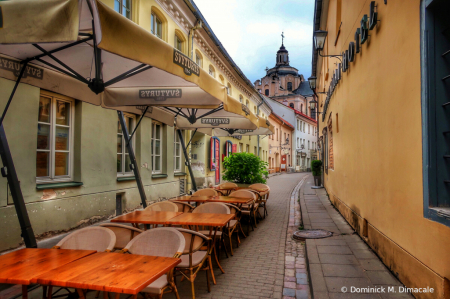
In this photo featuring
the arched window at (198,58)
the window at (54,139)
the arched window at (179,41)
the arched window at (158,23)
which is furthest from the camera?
the arched window at (198,58)

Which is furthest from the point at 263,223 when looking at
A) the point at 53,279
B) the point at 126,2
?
the point at 126,2

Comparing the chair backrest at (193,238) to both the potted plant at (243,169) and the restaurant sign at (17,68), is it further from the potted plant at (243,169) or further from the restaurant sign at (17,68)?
the potted plant at (243,169)

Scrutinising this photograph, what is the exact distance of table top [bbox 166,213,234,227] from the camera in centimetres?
416

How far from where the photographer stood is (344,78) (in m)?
7.62

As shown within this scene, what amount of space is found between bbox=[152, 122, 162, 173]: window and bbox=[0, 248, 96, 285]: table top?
300 inches

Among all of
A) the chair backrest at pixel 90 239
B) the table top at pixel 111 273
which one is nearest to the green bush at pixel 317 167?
the chair backrest at pixel 90 239

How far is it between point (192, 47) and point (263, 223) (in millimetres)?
8193

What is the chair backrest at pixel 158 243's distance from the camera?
3.10 meters

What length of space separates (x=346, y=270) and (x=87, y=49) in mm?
4541

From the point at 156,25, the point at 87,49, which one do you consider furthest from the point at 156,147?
the point at 87,49

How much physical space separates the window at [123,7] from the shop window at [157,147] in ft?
11.5

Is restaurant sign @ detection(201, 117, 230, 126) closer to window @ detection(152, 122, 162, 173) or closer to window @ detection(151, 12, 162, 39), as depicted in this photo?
window @ detection(152, 122, 162, 173)

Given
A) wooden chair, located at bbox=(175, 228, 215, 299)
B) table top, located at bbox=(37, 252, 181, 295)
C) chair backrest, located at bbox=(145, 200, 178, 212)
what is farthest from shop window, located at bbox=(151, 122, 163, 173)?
table top, located at bbox=(37, 252, 181, 295)

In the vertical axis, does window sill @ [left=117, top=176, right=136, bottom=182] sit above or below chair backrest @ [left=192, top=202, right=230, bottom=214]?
above
